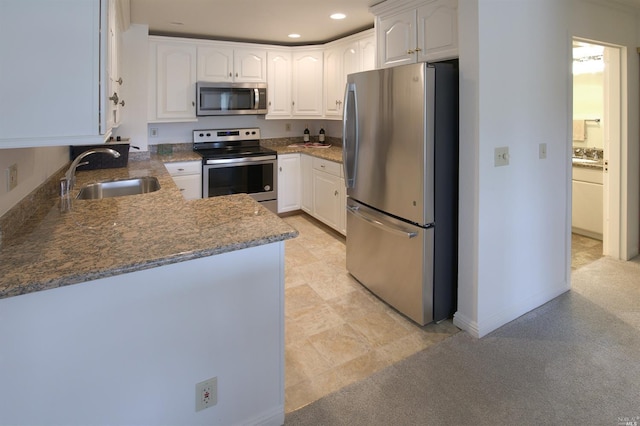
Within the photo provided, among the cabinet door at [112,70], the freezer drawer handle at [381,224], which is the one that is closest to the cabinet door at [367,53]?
the freezer drawer handle at [381,224]

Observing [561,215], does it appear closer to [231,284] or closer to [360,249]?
[360,249]

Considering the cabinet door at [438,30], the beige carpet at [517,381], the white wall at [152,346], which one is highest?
the cabinet door at [438,30]

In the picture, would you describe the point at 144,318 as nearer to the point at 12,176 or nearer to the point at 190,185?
the point at 12,176

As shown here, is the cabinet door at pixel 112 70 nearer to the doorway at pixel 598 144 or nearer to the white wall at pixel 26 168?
the white wall at pixel 26 168

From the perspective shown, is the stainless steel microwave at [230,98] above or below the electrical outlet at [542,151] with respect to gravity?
above

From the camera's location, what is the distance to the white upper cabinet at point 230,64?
435cm

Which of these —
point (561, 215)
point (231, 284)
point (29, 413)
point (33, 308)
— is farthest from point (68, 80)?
point (561, 215)

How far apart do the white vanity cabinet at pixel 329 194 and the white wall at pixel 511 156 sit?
1836 millimetres

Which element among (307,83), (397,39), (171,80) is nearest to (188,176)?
(171,80)

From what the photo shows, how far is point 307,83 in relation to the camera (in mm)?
4855

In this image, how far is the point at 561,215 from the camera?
280cm

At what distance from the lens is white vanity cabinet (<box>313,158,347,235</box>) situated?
407 cm

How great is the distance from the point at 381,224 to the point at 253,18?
2415 mm

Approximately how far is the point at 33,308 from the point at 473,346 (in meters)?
2.14
